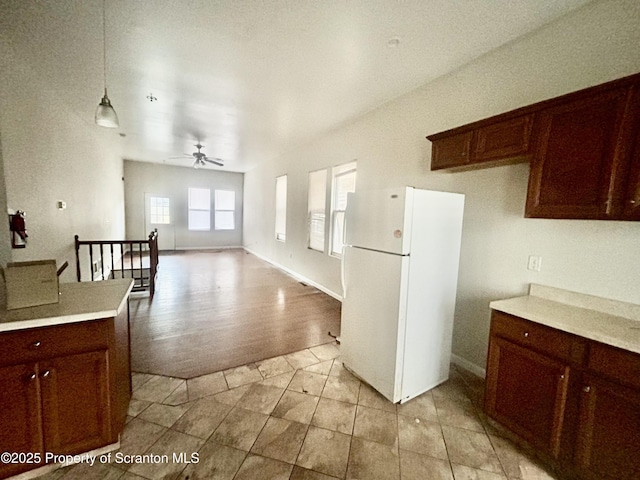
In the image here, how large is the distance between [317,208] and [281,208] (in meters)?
1.99

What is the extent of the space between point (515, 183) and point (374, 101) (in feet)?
6.84

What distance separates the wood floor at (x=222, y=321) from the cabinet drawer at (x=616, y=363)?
231 cm

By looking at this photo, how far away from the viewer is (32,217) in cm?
275

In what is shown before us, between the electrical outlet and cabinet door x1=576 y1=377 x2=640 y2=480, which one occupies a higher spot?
the electrical outlet

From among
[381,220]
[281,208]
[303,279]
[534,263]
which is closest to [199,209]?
[281,208]

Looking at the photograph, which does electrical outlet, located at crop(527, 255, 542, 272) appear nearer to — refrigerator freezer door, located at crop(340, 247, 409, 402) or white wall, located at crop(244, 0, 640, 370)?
white wall, located at crop(244, 0, 640, 370)

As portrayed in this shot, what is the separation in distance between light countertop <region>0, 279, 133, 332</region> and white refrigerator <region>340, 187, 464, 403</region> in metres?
1.83

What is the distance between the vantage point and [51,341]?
1368mm

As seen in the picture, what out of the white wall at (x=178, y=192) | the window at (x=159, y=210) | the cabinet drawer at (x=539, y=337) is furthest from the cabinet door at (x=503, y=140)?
the window at (x=159, y=210)

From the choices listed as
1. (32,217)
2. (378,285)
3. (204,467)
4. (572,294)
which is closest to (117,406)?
(204,467)

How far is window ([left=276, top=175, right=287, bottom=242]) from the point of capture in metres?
6.69

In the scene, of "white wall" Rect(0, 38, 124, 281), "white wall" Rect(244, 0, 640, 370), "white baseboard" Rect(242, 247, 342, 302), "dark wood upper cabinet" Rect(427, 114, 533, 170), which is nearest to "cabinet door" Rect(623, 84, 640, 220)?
"white wall" Rect(244, 0, 640, 370)

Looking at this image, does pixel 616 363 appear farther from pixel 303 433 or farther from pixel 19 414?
pixel 19 414

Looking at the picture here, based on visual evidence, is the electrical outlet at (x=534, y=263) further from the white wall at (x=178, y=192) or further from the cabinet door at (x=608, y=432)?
the white wall at (x=178, y=192)
